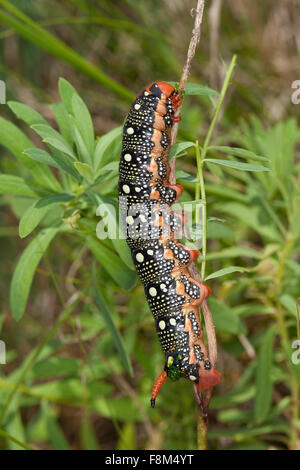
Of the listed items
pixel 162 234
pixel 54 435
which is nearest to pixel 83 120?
pixel 162 234

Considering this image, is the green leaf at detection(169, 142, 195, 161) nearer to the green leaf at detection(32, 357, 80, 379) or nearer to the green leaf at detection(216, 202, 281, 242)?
the green leaf at detection(216, 202, 281, 242)

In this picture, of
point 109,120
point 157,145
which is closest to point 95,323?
point 157,145

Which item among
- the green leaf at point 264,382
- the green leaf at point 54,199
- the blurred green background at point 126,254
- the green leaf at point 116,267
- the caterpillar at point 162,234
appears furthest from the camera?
the green leaf at point 264,382

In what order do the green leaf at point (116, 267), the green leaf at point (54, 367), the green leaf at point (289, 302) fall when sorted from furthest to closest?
the green leaf at point (54, 367), the green leaf at point (289, 302), the green leaf at point (116, 267)

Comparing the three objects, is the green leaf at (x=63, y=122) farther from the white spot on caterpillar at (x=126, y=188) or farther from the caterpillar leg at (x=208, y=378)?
the caterpillar leg at (x=208, y=378)

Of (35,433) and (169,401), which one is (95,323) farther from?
(35,433)

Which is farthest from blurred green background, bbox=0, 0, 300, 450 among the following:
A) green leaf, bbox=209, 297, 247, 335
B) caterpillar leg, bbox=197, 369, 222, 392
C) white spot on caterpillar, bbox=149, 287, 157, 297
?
caterpillar leg, bbox=197, 369, 222, 392

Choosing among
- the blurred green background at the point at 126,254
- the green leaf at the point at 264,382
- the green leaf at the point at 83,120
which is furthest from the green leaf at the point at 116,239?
the green leaf at the point at 264,382
